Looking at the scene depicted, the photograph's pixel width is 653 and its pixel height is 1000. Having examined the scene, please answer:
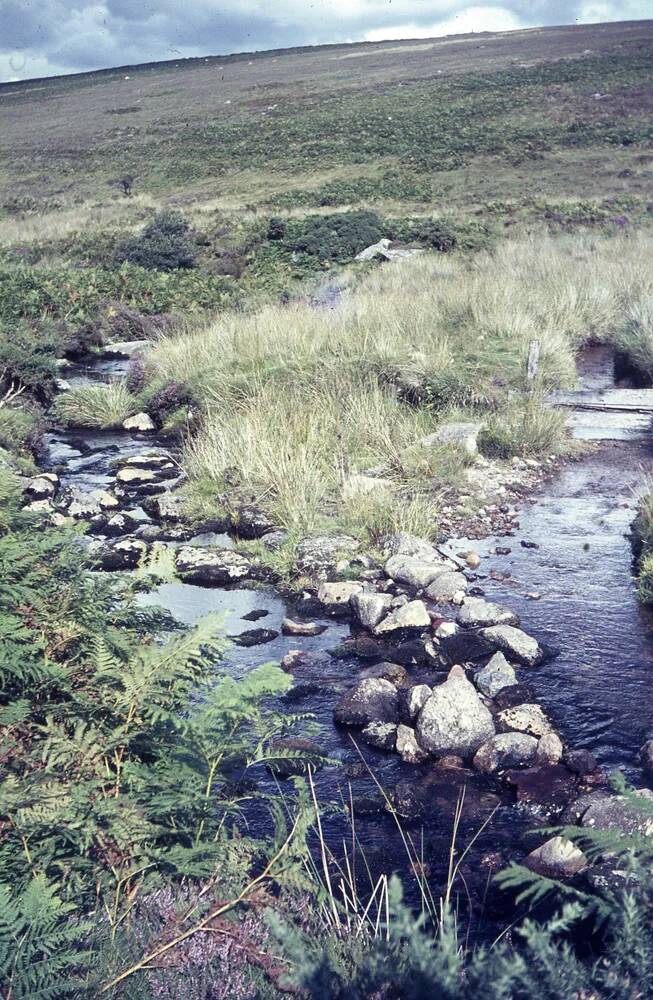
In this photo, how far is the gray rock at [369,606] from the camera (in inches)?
214

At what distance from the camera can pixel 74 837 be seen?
240cm

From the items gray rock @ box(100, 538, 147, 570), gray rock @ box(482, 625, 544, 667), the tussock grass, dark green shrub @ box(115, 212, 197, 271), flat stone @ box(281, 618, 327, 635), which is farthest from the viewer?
dark green shrub @ box(115, 212, 197, 271)

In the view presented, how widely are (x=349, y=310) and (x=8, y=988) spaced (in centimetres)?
1038

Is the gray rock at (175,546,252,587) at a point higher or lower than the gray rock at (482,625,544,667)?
higher

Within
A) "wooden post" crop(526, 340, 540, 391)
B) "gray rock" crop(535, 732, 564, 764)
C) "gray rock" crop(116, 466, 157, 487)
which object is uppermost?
"wooden post" crop(526, 340, 540, 391)

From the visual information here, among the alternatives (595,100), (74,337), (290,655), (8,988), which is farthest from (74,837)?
(595,100)

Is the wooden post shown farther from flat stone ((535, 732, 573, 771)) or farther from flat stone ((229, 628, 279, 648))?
flat stone ((535, 732, 573, 771))

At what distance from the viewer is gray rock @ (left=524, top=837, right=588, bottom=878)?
3.21 meters

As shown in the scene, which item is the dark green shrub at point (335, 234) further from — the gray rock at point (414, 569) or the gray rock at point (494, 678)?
the gray rock at point (494, 678)

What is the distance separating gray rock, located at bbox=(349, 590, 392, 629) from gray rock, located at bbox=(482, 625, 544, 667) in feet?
2.34

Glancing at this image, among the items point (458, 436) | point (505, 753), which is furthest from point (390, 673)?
point (458, 436)

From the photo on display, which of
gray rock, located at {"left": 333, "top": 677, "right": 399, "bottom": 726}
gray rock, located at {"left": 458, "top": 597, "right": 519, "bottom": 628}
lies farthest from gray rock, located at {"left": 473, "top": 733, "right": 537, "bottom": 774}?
gray rock, located at {"left": 458, "top": 597, "right": 519, "bottom": 628}

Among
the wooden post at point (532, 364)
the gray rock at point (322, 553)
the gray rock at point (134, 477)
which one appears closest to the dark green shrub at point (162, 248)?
the wooden post at point (532, 364)

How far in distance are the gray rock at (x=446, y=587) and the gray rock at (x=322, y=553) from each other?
0.81 metres
